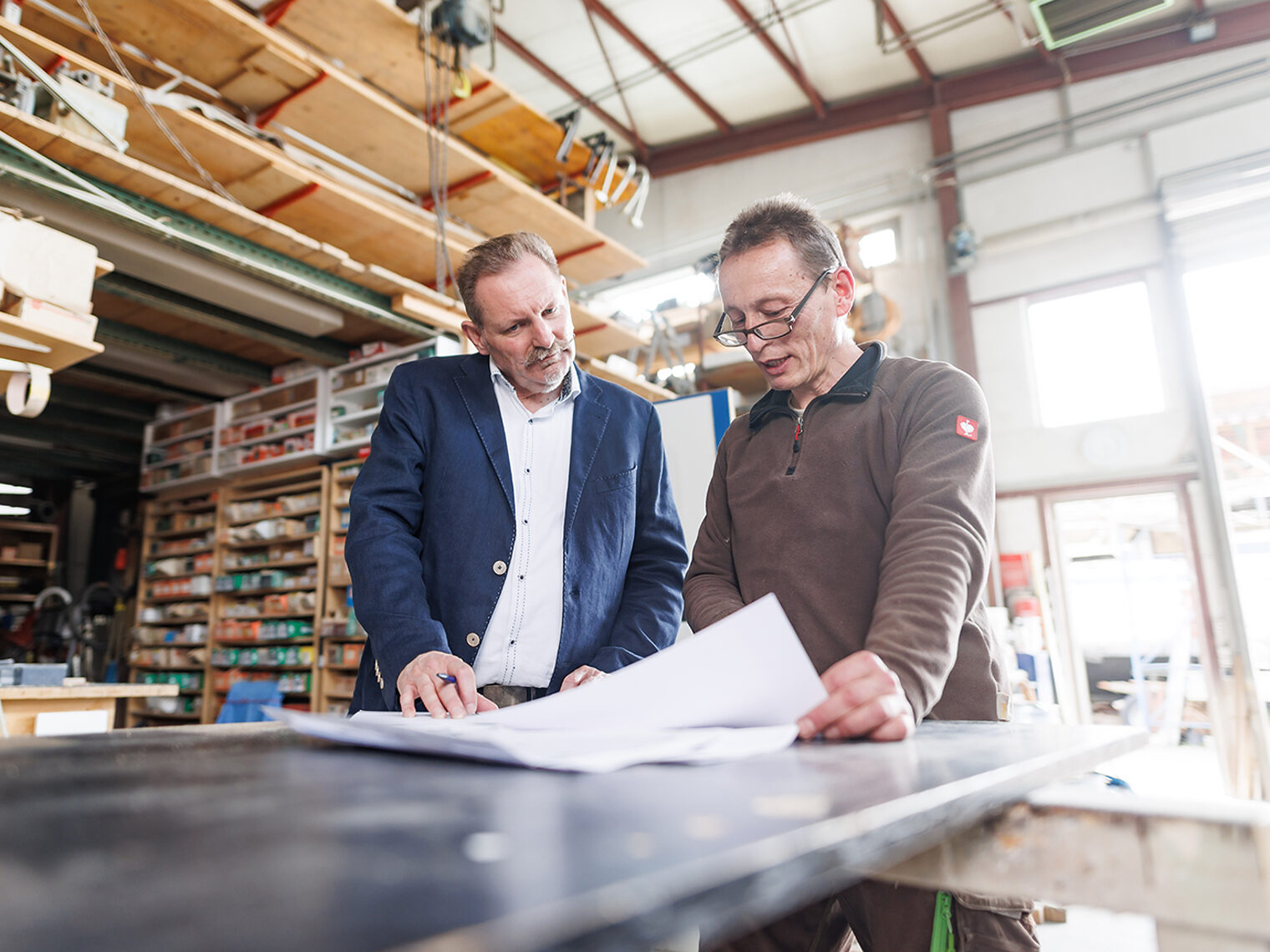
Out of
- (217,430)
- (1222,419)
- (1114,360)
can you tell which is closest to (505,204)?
(217,430)

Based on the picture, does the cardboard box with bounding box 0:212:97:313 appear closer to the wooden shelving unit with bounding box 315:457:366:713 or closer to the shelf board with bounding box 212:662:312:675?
the wooden shelving unit with bounding box 315:457:366:713

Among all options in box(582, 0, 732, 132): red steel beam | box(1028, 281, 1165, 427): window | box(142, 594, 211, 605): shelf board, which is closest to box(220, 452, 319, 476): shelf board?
box(142, 594, 211, 605): shelf board

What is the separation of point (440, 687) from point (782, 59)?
271 inches

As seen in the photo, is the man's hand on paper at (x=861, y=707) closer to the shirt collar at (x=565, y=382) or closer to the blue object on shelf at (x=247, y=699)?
the shirt collar at (x=565, y=382)

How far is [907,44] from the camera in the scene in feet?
20.6

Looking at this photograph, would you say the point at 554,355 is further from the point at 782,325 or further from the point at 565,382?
the point at 782,325

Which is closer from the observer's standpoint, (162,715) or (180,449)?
(162,715)

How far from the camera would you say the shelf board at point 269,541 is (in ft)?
14.9

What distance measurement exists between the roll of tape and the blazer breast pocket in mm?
1883

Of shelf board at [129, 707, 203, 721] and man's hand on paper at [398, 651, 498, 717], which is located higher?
man's hand on paper at [398, 651, 498, 717]

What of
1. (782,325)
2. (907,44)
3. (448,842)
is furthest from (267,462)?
(907,44)

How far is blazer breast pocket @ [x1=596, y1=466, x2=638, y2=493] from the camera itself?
156cm

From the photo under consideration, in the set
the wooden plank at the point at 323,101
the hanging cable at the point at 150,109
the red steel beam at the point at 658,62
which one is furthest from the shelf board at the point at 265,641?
the red steel beam at the point at 658,62

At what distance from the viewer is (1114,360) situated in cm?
630
